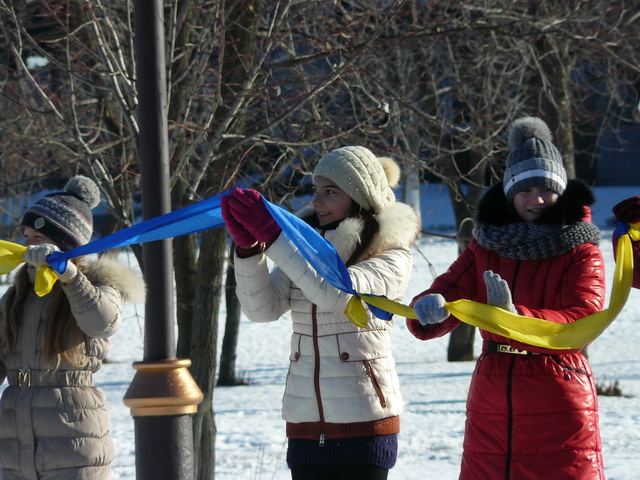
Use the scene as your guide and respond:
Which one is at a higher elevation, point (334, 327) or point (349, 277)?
point (349, 277)

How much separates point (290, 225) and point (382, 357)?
0.64 meters

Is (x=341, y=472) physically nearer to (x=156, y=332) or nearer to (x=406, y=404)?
(x=156, y=332)

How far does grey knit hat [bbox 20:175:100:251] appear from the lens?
379 cm

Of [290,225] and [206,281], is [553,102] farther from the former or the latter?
[290,225]

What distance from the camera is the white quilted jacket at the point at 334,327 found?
322cm

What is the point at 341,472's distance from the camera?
11.0 feet

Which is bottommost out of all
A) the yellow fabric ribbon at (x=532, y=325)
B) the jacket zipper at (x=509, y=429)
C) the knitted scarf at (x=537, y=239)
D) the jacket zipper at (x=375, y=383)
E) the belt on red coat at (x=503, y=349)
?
the jacket zipper at (x=509, y=429)

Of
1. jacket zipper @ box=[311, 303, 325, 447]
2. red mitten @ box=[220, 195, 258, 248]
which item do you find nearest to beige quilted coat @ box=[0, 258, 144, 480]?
red mitten @ box=[220, 195, 258, 248]

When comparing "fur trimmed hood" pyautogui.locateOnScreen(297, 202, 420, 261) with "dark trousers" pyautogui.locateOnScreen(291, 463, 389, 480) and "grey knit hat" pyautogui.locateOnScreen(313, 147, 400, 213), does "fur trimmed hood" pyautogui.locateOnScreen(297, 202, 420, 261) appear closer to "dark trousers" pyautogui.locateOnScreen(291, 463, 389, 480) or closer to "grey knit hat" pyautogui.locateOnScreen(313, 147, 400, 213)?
"grey knit hat" pyautogui.locateOnScreen(313, 147, 400, 213)

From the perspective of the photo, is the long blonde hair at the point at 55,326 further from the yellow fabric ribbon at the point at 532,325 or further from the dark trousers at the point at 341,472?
the yellow fabric ribbon at the point at 532,325

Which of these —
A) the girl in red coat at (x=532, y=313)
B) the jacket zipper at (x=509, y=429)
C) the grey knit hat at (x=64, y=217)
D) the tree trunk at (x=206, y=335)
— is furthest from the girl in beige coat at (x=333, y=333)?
the tree trunk at (x=206, y=335)

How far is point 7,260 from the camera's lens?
11.9 ft

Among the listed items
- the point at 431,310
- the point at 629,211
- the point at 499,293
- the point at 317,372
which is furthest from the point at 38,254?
the point at 629,211

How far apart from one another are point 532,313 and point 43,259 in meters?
1.92
